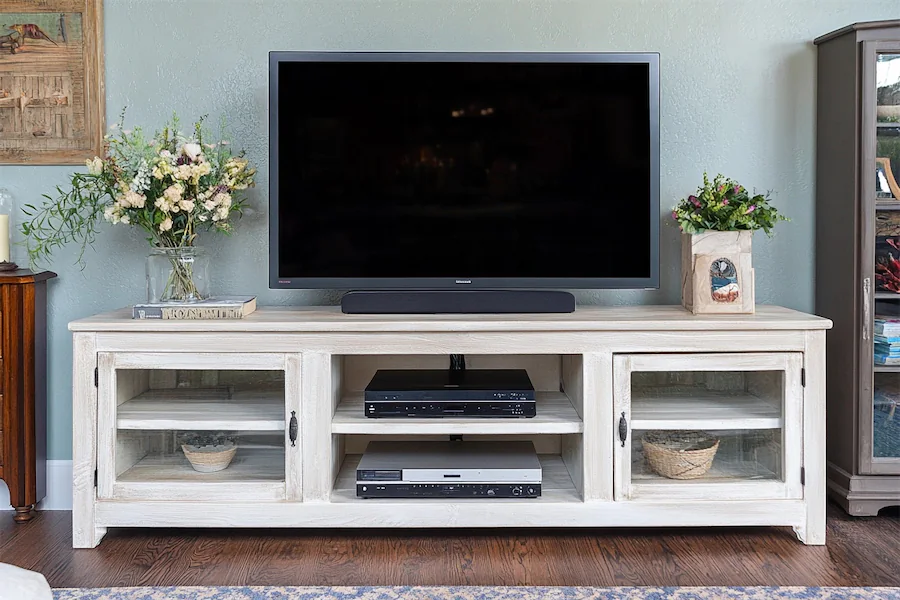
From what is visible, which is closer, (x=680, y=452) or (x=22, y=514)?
(x=680, y=452)

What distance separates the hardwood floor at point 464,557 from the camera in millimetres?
2041

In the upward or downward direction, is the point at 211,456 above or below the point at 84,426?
below

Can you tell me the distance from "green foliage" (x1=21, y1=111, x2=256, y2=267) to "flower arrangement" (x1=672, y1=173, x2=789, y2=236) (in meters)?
1.44

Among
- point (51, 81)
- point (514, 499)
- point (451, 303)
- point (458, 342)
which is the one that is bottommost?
point (514, 499)

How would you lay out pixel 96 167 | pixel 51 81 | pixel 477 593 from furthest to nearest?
pixel 51 81 < pixel 96 167 < pixel 477 593

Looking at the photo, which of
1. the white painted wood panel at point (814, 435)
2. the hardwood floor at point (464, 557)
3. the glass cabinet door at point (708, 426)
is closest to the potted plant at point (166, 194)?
the hardwood floor at point (464, 557)

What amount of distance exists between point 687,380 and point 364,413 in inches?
37.8

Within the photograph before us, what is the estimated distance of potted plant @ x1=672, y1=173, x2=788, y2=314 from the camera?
2389 mm

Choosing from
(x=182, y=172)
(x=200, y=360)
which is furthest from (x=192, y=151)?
(x=200, y=360)

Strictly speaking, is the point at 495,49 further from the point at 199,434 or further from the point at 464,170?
the point at 199,434

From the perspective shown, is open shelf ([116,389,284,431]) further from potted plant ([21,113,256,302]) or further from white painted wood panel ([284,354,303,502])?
potted plant ([21,113,256,302])

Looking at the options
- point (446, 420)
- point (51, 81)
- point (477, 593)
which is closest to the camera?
point (477, 593)

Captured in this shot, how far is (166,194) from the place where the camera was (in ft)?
7.68

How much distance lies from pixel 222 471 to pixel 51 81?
1471 millimetres
